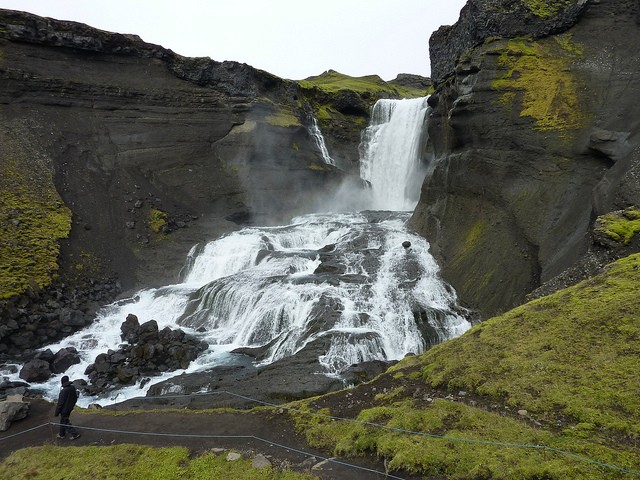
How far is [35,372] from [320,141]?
41.5m

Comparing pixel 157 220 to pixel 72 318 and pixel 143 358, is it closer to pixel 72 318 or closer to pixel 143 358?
pixel 72 318

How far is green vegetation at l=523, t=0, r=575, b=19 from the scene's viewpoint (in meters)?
24.2

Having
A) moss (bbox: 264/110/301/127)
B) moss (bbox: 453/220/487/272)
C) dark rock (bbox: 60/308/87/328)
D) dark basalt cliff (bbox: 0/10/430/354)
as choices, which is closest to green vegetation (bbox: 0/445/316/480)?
dark basalt cliff (bbox: 0/10/430/354)

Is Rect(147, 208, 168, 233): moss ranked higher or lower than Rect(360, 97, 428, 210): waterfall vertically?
lower

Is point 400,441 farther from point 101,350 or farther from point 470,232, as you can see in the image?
point 101,350

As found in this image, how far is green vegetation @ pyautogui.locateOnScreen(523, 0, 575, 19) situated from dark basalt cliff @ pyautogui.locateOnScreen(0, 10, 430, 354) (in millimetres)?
28379

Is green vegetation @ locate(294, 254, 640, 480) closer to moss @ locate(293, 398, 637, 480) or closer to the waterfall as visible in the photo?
moss @ locate(293, 398, 637, 480)

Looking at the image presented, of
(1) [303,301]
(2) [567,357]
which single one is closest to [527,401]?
(2) [567,357]

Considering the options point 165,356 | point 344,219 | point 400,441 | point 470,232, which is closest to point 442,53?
point 344,219

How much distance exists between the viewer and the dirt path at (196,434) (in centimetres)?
750

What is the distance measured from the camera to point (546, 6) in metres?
24.6

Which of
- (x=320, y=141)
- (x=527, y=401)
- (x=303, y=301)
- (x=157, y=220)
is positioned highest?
(x=320, y=141)

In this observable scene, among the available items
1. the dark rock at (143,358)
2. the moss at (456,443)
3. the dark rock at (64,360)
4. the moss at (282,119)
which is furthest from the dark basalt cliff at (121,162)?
the moss at (456,443)

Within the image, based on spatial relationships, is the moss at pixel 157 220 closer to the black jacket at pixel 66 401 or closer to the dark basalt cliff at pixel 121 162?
the dark basalt cliff at pixel 121 162
